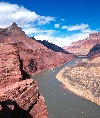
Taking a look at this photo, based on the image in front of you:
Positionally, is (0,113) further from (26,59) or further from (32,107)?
(26,59)

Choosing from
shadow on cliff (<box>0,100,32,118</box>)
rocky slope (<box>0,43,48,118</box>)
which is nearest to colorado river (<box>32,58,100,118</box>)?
rocky slope (<box>0,43,48,118</box>)

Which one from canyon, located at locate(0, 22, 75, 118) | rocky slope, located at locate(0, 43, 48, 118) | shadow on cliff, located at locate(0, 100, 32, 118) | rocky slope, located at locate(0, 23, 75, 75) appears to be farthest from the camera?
rocky slope, located at locate(0, 23, 75, 75)

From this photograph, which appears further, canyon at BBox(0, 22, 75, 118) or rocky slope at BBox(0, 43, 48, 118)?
rocky slope at BBox(0, 43, 48, 118)

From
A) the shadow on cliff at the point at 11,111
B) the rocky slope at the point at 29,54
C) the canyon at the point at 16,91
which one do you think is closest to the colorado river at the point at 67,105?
the canyon at the point at 16,91

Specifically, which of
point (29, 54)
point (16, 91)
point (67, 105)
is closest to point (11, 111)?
point (16, 91)

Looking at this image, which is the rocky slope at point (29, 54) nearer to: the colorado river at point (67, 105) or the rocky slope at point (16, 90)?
the colorado river at point (67, 105)

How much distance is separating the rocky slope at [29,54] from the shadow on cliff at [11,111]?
272 feet

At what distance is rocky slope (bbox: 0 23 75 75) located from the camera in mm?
118625

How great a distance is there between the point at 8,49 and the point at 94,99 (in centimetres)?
3327

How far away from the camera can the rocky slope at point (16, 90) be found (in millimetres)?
24812

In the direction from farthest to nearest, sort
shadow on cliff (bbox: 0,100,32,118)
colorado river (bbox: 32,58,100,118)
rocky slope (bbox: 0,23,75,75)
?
A: rocky slope (bbox: 0,23,75,75) → colorado river (bbox: 32,58,100,118) → shadow on cliff (bbox: 0,100,32,118)

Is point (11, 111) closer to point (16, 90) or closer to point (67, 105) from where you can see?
point (16, 90)

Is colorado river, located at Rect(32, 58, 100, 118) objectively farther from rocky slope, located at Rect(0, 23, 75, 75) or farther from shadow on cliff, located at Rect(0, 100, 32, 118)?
rocky slope, located at Rect(0, 23, 75, 75)

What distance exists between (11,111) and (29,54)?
110 metres
